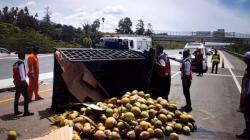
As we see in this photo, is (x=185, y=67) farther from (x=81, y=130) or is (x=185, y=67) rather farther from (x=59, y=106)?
(x=81, y=130)

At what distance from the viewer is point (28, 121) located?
10188mm

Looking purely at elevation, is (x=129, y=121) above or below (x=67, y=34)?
below

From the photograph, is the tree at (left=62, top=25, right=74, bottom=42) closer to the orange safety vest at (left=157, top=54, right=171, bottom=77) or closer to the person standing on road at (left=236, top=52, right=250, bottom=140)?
the orange safety vest at (left=157, top=54, right=171, bottom=77)

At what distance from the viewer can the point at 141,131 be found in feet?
28.7

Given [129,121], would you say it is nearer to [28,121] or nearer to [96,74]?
[28,121]

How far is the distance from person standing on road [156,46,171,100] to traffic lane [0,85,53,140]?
3576 mm

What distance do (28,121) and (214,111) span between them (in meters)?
6.04

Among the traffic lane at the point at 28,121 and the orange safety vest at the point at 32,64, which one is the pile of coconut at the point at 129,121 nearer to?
the traffic lane at the point at 28,121

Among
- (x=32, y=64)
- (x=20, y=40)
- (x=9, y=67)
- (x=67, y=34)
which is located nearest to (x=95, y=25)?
(x=67, y=34)

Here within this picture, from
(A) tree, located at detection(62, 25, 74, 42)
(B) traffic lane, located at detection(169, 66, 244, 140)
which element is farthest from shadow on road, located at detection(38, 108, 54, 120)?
(A) tree, located at detection(62, 25, 74, 42)

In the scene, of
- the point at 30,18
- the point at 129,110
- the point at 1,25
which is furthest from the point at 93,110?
Answer: the point at 30,18

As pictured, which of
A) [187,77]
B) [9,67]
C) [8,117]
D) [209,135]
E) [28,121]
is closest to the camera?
[209,135]

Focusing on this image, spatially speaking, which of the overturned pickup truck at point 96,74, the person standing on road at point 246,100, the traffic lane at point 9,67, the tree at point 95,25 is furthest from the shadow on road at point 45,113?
the tree at point 95,25

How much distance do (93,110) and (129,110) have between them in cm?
85
